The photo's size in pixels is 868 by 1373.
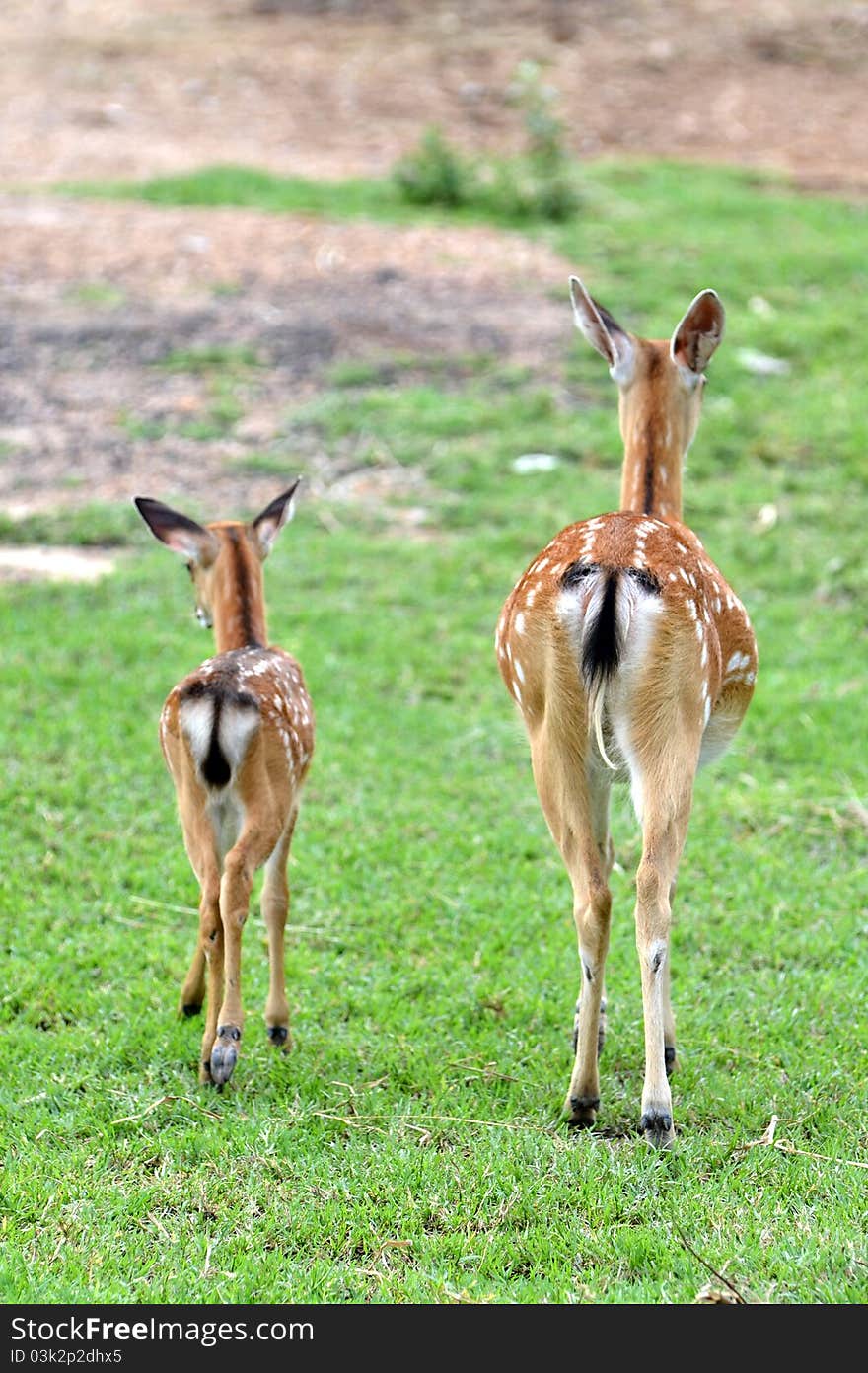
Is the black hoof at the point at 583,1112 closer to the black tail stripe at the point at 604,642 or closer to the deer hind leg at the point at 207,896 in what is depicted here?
the deer hind leg at the point at 207,896

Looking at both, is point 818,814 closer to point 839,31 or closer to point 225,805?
point 225,805

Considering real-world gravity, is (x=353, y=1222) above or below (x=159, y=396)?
above

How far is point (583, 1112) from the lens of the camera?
15.6 feet

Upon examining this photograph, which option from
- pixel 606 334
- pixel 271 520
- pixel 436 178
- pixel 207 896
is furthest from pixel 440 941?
pixel 436 178

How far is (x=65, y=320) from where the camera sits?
39.9ft

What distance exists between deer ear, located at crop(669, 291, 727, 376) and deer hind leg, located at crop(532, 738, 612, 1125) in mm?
1867

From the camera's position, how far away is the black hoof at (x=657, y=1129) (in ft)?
14.8

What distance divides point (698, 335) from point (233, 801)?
2419 mm

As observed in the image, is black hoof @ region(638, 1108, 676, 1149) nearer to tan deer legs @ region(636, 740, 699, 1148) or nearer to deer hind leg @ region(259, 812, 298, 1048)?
tan deer legs @ region(636, 740, 699, 1148)

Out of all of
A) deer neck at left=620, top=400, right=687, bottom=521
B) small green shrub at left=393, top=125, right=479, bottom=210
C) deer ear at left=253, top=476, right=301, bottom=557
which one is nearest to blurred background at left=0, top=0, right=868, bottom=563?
small green shrub at left=393, top=125, right=479, bottom=210

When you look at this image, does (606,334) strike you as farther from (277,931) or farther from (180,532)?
(277,931)
